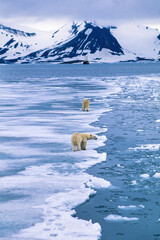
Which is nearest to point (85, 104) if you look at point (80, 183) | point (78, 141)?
point (78, 141)

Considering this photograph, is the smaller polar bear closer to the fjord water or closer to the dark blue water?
the fjord water

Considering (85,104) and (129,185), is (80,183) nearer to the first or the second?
(129,185)

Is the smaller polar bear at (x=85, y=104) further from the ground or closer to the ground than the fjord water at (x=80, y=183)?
further from the ground

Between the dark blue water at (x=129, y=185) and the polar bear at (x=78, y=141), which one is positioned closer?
the dark blue water at (x=129, y=185)

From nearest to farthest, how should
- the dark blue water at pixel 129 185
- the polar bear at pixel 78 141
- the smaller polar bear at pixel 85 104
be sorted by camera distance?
1. the dark blue water at pixel 129 185
2. the polar bear at pixel 78 141
3. the smaller polar bear at pixel 85 104

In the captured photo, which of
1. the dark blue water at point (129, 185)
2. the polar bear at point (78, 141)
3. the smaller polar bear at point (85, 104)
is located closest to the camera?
the dark blue water at point (129, 185)

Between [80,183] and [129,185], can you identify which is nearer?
[129,185]

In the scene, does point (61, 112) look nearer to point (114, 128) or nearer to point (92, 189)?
point (114, 128)

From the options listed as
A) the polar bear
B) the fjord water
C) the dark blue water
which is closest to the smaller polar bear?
the fjord water

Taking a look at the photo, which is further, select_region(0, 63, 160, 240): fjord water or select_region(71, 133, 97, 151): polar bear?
select_region(71, 133, 97, 151): polar bear

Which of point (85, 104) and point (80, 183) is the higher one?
point (85, 104)

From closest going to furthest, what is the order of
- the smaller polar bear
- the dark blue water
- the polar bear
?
the dark blue water < the polar bear < the smaller polar bear

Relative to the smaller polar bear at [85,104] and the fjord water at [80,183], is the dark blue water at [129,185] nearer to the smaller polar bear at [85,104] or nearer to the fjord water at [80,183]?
the fjord water at [80,183]

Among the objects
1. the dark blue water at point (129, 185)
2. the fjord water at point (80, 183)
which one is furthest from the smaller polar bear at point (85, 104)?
the dark blue water at point (129, 185)
